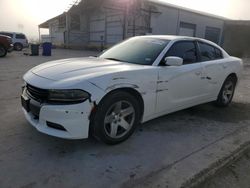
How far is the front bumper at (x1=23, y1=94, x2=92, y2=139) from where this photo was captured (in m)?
2.76

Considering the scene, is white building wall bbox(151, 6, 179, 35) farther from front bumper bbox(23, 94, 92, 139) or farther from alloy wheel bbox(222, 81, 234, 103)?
front bumper bbox(23, 94, 92, 139)

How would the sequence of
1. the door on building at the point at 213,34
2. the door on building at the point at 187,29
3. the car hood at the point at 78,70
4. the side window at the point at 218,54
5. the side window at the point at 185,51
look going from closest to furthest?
the car hood at the point at 78,70
the side window at the point at 185,51
the side window at the point at 218,54
the door on building at the point at 187,29
the door on building at the point at 213,34

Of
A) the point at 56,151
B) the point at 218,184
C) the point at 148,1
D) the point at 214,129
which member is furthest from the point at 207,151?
the point at 148,1

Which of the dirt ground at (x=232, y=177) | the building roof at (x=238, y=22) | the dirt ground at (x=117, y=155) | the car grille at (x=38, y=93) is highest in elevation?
the building roof at (x=238, y=22)

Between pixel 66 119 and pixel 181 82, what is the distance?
6.59ft

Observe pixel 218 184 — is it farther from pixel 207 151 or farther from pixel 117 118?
pixel 117 118

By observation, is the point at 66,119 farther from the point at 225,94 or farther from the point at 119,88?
the point at 225,94

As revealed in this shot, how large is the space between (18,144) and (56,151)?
568 mm

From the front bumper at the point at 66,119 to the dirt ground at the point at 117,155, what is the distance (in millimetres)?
310

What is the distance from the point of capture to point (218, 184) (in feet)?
8.56

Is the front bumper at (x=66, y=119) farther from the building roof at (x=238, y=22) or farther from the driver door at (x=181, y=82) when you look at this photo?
the building roof at (x=238, y=22)

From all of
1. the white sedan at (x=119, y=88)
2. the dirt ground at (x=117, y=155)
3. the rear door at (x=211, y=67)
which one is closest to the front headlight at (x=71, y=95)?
the white sedan at (x=119, y=88)

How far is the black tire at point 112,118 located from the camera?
9.58 ft

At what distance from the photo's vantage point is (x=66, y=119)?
109 inches
